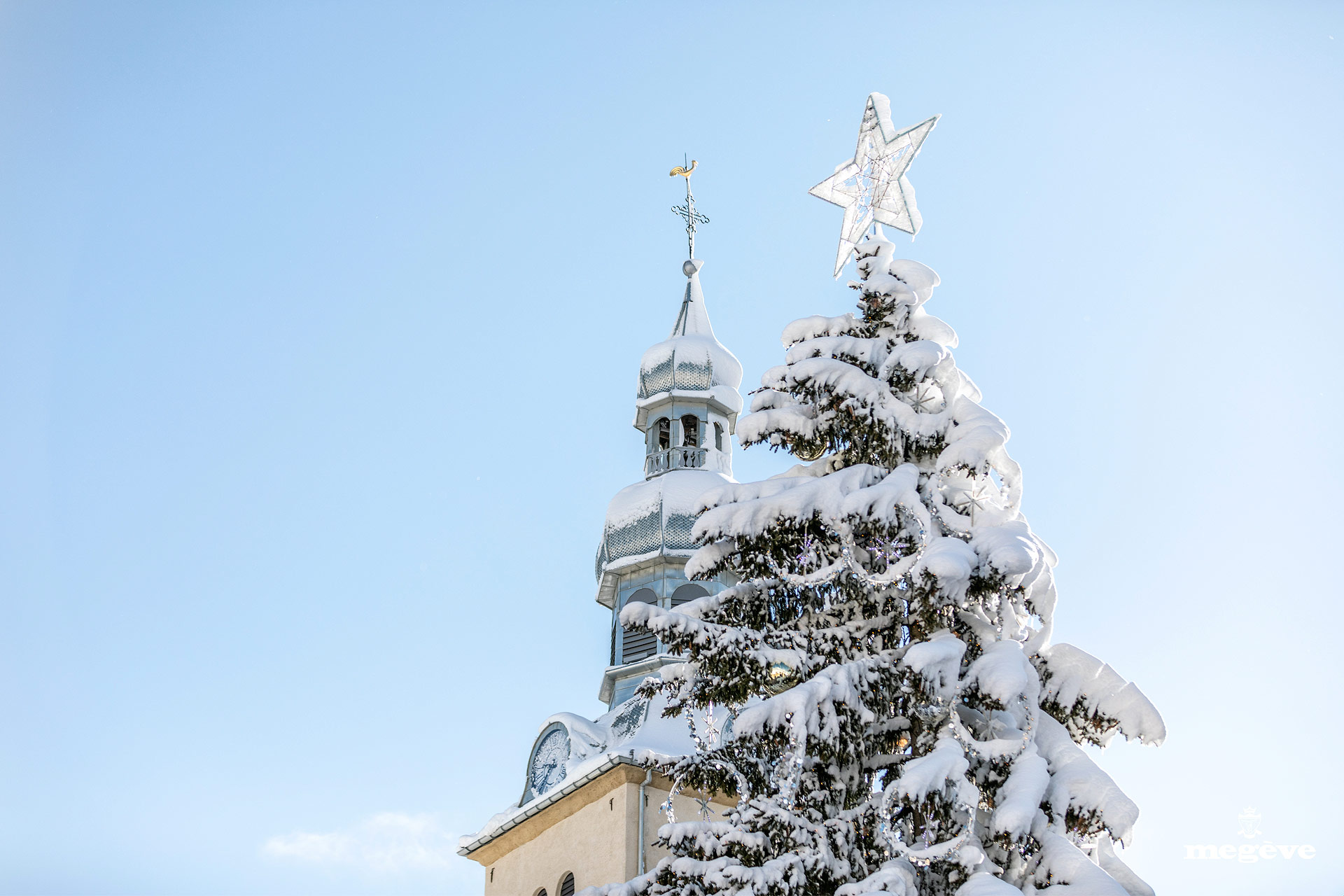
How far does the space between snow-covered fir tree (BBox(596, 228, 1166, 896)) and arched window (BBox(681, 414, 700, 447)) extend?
1312 centimetres

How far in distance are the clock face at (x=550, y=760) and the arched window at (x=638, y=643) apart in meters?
2.02

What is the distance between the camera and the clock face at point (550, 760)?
75.5 feet

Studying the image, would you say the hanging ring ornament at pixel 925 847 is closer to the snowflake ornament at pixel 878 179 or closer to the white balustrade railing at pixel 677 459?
the snowflake ornament at pixel 878 179

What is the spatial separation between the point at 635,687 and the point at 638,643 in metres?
1.20

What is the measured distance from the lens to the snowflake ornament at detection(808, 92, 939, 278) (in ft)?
54.5

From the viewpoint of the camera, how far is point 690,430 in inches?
1097

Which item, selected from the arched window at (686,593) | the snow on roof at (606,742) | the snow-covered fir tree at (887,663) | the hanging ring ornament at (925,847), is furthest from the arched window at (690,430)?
the hanging ring ornament at (925,847)

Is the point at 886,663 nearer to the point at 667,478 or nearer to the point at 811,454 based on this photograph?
the point at 811,454

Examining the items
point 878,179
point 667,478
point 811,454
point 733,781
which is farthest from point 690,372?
point 733,781

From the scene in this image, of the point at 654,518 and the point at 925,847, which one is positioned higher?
the point at 654,518

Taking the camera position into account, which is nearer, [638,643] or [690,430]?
[638,643]

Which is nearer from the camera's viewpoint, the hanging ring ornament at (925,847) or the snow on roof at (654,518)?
the hanging ring ornament at (925,847)

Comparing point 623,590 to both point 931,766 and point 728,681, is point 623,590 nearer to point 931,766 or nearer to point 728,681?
point 728,681

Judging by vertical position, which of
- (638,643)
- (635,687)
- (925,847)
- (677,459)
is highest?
(677,459)
